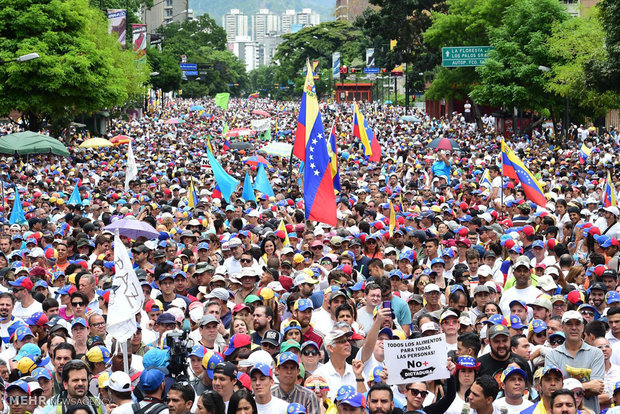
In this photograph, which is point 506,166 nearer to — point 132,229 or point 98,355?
point 132,229

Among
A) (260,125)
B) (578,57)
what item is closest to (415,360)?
(578,57)

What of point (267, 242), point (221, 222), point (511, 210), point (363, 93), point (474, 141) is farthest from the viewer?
point (363, 93)

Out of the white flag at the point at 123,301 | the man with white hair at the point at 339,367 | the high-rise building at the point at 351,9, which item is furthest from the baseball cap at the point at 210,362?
the high-rise building at the point at 351,9

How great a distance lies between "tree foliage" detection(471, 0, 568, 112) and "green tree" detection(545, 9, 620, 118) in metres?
1.18

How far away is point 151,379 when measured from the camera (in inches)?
282

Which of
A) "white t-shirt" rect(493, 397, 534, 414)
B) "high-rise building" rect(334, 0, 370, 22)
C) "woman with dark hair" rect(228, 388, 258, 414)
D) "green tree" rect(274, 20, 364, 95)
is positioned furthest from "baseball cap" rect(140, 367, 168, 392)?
"high-rise building" rect(334, 0, 370, 22)

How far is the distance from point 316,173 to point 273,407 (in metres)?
8.33

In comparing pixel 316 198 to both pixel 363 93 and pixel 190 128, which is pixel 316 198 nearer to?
pixel 190 128

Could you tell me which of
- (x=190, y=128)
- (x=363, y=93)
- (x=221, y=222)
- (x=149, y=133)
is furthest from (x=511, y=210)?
(x=363, y=93)

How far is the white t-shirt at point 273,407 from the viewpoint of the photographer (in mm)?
7023

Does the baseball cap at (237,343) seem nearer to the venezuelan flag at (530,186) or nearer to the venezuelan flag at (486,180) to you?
the venezuelan flag at (530,186)

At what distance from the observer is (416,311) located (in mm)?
10438

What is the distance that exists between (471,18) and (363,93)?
86783 millimetres

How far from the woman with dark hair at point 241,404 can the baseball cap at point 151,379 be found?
663mm
